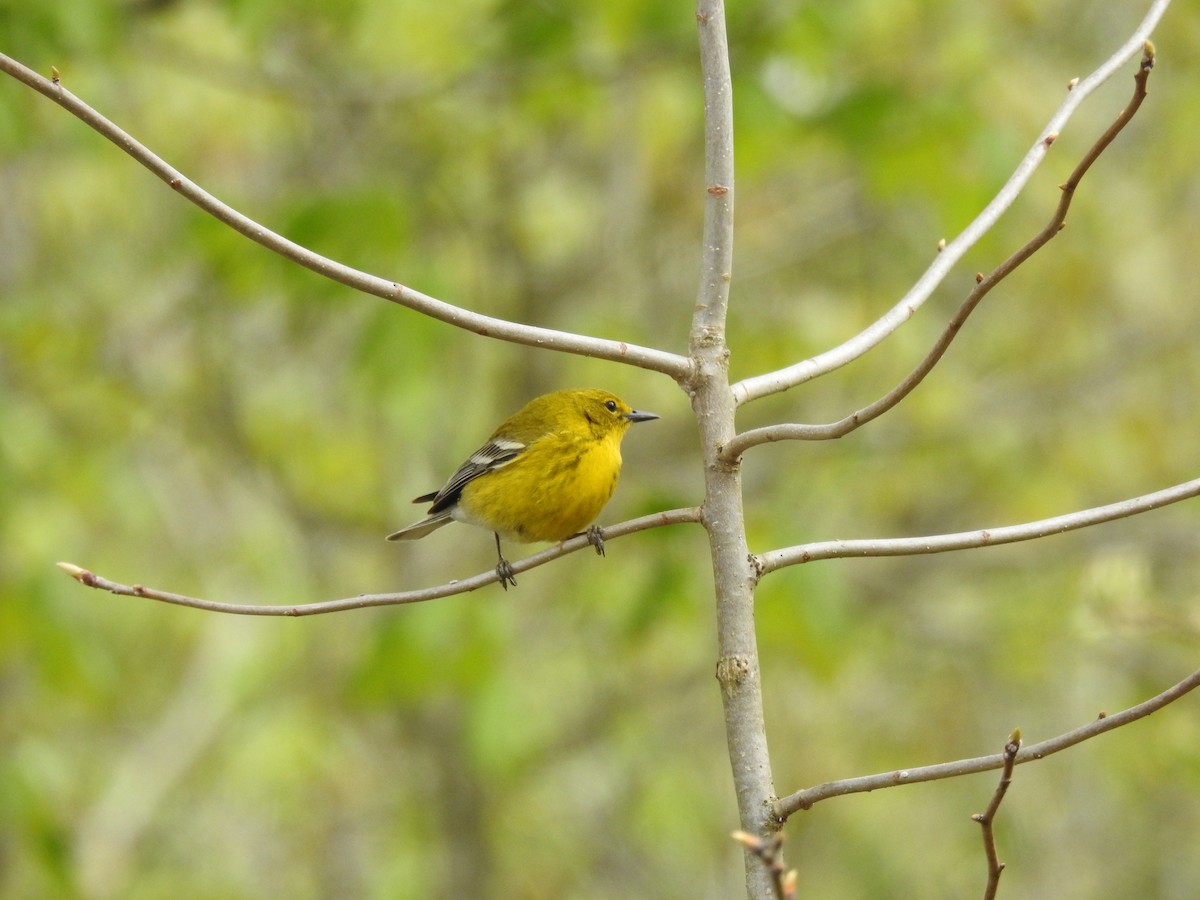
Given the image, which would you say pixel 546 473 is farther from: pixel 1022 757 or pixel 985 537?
pixel 1022 757

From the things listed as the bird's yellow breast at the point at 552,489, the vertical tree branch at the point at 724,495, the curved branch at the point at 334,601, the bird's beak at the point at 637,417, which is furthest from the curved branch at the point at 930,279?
the bird's beak at the point at 637,417

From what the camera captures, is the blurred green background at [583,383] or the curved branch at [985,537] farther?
the blurred green background at [583,383]

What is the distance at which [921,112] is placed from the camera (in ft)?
15.4

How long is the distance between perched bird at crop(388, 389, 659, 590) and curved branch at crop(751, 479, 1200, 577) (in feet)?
7.16

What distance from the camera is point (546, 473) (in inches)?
161

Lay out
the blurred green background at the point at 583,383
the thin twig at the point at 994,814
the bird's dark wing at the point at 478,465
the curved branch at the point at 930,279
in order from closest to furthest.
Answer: the thin twig at the point at 994,814, the curved branch at the point at 930,279, the bird's dark wing at the point at 478,465, the blurred green background at the point at 583,383

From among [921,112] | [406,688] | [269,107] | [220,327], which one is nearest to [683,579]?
[406,688]

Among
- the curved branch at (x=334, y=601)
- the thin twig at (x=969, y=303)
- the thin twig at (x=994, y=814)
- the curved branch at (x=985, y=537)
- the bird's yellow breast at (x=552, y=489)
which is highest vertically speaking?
the bird's yellow breast at (x=552, y=489)

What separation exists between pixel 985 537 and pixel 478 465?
300 centimetres

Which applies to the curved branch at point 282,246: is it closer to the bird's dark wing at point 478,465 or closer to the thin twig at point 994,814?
the thin twig at point 994,814

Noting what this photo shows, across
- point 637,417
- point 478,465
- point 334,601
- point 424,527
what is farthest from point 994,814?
point 478,465

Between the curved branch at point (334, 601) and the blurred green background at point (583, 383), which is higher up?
the blurred green background at point (583, 383)

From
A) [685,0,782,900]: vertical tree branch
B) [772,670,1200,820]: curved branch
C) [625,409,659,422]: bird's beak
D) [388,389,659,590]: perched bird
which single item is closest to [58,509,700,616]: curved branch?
[685,0,782,900]: vertical tree branch

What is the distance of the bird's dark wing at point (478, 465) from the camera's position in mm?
4434
